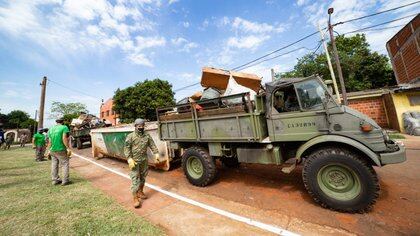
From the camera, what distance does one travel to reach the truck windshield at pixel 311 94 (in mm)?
4082

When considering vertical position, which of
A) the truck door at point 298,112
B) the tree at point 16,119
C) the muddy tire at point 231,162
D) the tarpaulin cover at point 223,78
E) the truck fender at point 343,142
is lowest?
the muddy tire at point 231,162

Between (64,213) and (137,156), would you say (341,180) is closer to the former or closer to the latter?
(137,156)

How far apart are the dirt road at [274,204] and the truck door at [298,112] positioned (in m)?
1.28

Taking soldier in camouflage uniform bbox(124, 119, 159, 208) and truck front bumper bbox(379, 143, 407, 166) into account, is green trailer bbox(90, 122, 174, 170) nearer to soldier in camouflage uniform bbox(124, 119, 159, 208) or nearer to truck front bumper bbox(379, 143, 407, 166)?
soldier in camouflage uniform bbox(124, 119, 159, 208)

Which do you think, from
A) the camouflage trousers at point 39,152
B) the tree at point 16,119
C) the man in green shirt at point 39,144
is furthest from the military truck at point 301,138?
the tree at point 16,119

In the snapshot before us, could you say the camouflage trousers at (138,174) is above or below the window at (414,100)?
below

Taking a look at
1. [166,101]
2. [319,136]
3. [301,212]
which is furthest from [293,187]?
[166,101]

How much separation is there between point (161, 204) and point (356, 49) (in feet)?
118

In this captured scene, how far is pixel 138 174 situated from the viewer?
4742 millimetres

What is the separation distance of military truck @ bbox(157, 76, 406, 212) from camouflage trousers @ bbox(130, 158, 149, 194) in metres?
1.20

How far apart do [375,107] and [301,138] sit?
14326mm

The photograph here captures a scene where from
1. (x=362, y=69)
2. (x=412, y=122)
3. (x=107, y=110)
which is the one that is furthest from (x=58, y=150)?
(x=107, y=110)

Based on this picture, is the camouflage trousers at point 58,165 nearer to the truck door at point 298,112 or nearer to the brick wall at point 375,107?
the truck door at point 298,112

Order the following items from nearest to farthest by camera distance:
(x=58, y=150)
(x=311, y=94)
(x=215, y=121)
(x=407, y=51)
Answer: (x=311, y=94) < (x=215, y=121) < (x=58, y=150) < (x=407, y=51)
